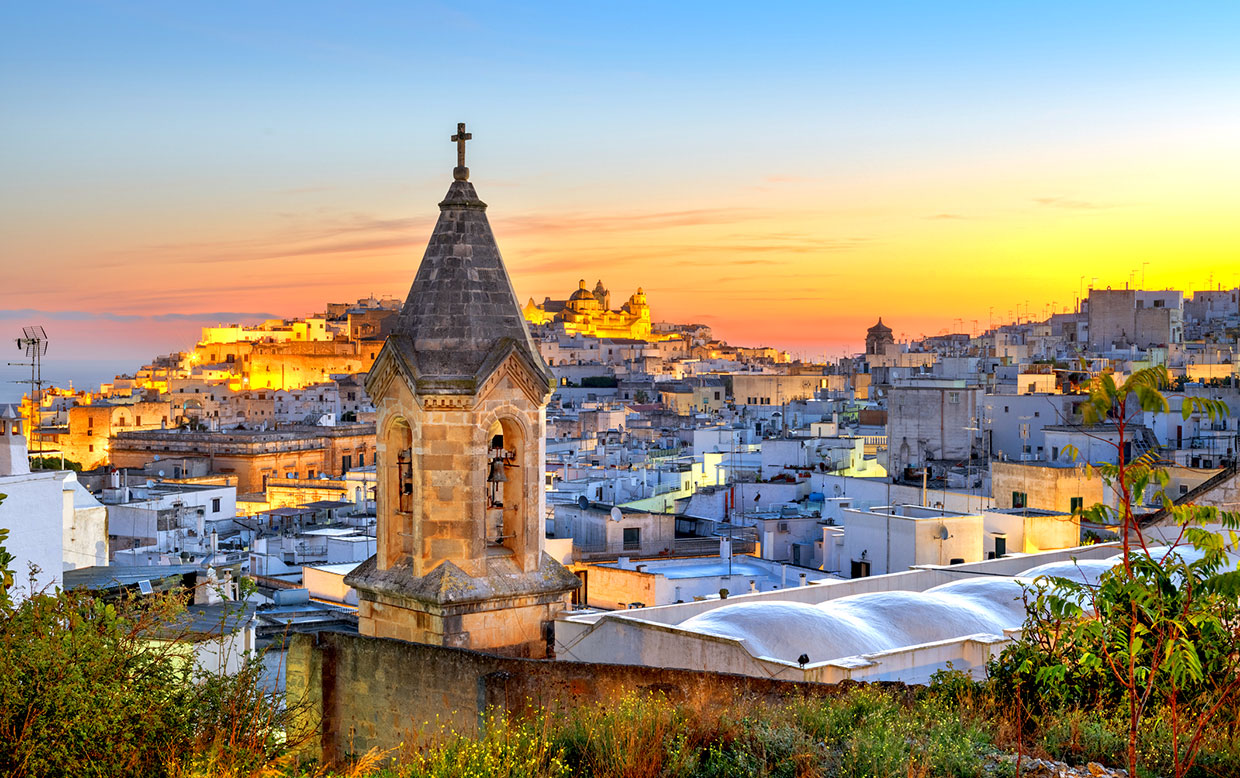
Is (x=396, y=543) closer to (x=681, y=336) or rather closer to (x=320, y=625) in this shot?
(x=320, y=625)

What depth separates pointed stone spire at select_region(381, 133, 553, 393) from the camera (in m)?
9.25

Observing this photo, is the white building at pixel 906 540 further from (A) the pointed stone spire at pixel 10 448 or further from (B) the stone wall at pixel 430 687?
(A) the pointed stone spire at pixel 10 448

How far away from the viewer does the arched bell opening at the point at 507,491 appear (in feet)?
31.2

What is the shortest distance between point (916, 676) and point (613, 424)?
5759 cm

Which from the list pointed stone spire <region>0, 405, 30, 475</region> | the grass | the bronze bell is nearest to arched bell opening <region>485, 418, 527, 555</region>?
the bronze bell

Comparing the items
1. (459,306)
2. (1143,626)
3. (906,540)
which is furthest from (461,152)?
(906,540)

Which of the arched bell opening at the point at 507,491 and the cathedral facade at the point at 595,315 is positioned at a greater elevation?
the cathedral facade at the point at 595,315

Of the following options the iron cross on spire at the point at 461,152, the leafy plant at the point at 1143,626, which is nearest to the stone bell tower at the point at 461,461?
the iron cross on spire at the point at 461,152

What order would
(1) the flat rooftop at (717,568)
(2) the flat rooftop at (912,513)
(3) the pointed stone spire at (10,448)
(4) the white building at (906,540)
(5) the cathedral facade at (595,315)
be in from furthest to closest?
(5) the cathedral facade at (595,315)
(1) the flat rooftop at (717,568)
(2) the flat rooftop at (912,513)
(4) the white building at (906,540)
(3) the pointed stone spire at (10,448)

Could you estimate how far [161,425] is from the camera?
7012 cm

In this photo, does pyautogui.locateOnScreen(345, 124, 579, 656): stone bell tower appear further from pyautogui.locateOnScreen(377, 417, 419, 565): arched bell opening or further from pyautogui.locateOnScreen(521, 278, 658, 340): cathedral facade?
pyautogui.locateOnScreen(521, 278, 658, 340): cathedral facade

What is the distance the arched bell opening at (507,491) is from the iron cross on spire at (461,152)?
5.93 feet

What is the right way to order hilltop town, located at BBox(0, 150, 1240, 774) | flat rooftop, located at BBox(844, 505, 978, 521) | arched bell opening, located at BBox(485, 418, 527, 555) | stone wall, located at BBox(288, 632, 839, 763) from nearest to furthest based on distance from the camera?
stone wall, located at BBox(288, 632, 839, 763) → hilltop town, located at BBox(0, 150, 1240, 774) → arched bell opening, located at BBox(485, 418, 527, 555) → flat rooftop, located at BBox(844, 505, 978, 521)

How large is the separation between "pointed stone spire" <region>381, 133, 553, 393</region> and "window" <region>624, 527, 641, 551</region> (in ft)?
51.6
